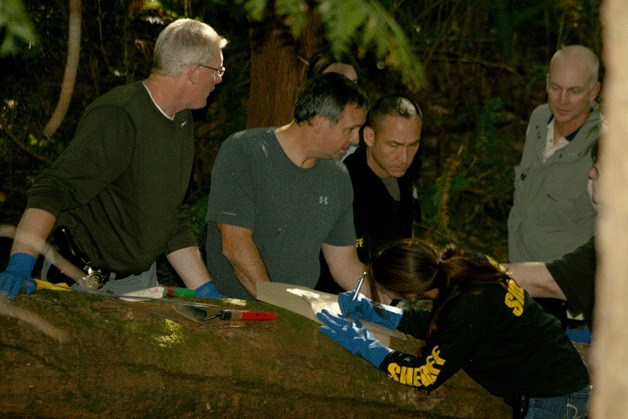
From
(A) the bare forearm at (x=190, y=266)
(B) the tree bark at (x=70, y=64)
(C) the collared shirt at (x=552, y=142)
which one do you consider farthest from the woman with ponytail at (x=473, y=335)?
(B) the tree bark at (x=70, y=64)

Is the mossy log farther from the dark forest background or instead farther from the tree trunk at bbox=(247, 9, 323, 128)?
the dark forest background

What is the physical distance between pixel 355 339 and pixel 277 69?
321 cm

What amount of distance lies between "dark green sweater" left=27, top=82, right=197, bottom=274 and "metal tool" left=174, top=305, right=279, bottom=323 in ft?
1.96

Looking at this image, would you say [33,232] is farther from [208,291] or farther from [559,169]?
[559,169]

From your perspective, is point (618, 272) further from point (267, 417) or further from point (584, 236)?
point (584, 236)

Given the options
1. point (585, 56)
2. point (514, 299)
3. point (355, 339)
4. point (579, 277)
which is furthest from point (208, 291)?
point (585, 56)

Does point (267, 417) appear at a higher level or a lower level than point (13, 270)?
lower

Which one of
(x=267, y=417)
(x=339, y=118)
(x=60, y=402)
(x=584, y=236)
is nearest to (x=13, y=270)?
(x=60, y=402)

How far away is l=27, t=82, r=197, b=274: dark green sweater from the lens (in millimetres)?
3611

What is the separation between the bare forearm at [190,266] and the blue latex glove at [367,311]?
80 centimetres

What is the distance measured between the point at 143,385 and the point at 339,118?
1.71m

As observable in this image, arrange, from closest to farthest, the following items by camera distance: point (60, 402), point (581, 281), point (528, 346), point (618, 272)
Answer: point (618, 272) < point (60, 402) < point (528, 346) < point (581, 281)

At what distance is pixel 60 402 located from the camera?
3.10 m

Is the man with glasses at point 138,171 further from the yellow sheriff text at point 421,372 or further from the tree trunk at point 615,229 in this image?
the tree trunk at point 615,229
